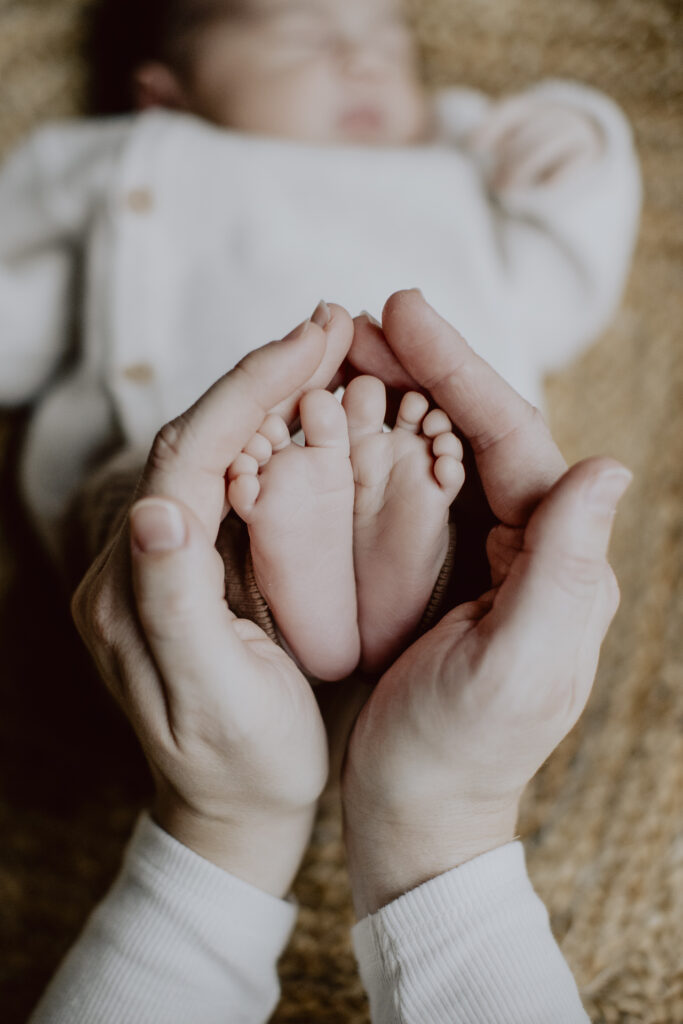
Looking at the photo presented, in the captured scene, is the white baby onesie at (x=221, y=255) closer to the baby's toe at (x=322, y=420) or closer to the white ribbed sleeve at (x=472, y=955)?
the baby's toe at (x=322, y=420)

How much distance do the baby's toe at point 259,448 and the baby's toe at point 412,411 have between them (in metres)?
0.07

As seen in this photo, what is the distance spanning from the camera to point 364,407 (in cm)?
43

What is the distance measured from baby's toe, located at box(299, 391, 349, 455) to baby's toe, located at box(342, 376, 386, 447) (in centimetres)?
1

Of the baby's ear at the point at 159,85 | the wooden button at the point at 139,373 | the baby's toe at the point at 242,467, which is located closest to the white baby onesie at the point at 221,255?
the wooden button at the point at 139,373

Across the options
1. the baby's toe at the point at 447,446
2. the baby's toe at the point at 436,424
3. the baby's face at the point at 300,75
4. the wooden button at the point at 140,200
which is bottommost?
the baby's toe at the point at 447,446

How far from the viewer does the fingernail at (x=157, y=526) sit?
367 mm

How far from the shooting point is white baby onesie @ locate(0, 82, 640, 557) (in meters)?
0.68

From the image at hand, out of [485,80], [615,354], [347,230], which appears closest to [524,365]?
[347,230]

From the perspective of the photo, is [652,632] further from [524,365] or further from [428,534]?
[428,534]

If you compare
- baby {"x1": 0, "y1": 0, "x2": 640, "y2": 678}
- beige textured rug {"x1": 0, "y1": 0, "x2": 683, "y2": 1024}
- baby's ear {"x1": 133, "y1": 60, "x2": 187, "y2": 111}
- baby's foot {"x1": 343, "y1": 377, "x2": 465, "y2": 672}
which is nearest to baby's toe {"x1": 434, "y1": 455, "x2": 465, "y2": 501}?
baby's foot {"x1": 343, "y1": 377, "x2": 465, "y2": 672}

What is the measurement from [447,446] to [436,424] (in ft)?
0.05

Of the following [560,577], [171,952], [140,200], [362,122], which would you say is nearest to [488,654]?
[560,577]

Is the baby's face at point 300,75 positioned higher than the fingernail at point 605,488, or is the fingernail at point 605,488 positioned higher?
the baby's face at point 300,75

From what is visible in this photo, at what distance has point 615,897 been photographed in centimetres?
61
